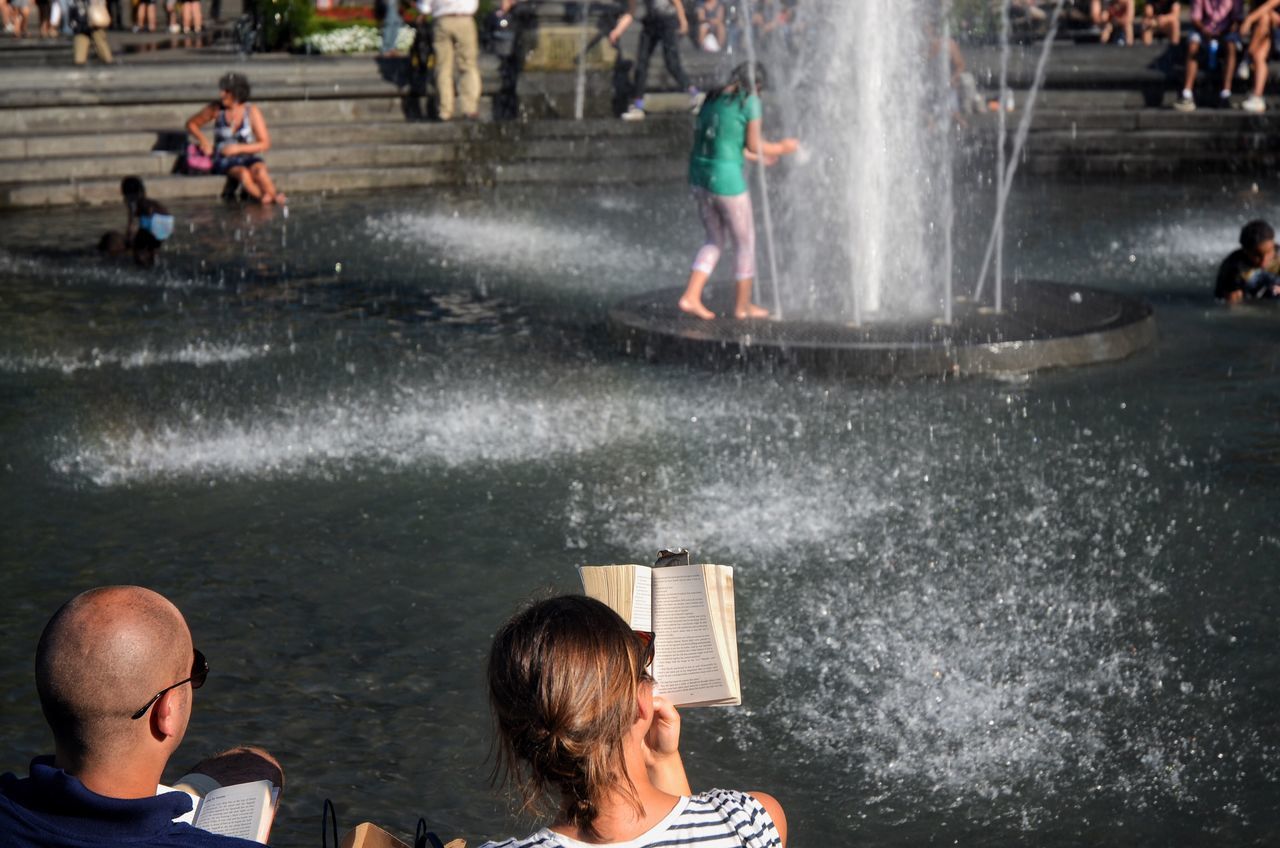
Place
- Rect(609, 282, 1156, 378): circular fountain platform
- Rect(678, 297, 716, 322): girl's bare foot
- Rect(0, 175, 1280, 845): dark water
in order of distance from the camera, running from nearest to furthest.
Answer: Rect(0, 175, 1280, 845): dark water → Rect(609, 282, 1156, 378): circular fountain platform → Rect(678, 297, 716, 322): girl's bare foot

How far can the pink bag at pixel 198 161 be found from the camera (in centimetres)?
1681

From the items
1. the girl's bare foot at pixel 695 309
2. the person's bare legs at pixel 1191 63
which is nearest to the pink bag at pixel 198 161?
the girl's bare foot at pixel 695 309

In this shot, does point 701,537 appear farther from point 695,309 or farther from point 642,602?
point 642,602

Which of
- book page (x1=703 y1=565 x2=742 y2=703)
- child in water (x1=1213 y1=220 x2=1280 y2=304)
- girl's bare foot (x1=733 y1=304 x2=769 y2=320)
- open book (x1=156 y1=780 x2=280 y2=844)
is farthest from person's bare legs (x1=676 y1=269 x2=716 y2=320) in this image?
open book (x1=156 y1=780 x2=280 y2=844)

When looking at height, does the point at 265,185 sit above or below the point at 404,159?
below

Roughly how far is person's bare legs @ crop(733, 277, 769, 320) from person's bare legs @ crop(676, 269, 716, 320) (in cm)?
15

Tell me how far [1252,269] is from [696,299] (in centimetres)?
371

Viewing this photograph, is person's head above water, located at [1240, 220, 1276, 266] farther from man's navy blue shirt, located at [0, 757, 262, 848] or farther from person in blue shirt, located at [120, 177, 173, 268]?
man's navy blue shirt, located at [0, 757, 262, 848]

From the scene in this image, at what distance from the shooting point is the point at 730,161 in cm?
966

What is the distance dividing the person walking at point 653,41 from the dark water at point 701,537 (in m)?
8.10

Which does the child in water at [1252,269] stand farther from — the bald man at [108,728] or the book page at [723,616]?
the bald man at [108,728]

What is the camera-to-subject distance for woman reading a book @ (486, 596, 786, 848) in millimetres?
2404

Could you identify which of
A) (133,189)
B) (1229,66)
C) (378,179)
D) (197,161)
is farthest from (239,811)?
(1229,66)

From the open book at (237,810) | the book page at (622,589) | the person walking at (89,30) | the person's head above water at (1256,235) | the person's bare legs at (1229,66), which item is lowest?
the person's head above water at (1256,235)
